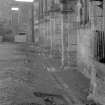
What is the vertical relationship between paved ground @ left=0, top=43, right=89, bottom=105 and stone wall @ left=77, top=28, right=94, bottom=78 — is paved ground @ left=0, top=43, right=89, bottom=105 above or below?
below

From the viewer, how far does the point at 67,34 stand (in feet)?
31.6

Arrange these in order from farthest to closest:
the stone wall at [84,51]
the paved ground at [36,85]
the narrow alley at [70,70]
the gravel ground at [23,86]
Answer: the stone wall at [84,51]
the paved ground at [36,85]
the gravel ground at [23,86]
the narrow alley at [70,70]

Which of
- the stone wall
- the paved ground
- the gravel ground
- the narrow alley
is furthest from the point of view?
the stone wall

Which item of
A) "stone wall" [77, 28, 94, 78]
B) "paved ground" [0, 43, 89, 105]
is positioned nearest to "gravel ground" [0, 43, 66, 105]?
"paved ground" [0, 43, 89, 105]

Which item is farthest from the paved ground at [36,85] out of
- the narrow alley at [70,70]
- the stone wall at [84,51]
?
the stone wall at [84,51]

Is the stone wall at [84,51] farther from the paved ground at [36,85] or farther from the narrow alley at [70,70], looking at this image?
the paved ground at [36,85]

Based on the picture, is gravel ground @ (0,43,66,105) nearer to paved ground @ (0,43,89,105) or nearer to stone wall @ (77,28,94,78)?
paved ground @ (0,43,89,105)

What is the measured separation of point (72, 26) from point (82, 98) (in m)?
4.66

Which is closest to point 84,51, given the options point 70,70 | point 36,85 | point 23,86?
point 70,70

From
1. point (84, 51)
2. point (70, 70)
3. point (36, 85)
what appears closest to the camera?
point (36, 85)

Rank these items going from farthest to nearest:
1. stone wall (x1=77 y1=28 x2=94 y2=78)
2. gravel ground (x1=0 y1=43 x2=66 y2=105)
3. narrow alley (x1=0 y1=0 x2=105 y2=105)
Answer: stone wall (x1=77 y1=28 x2=94 y2=78) → gravel ground (x1=0 y1=43 x2=66 y2=105) → narrow alley (x1=0 y1=0 x2=105 y2=105)

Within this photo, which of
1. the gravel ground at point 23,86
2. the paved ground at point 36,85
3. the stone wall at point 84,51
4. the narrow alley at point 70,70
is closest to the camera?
the narrow alley at point 70,70

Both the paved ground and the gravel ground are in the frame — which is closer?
the gravel ground

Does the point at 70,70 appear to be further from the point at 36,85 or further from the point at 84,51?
the point at 36,85
